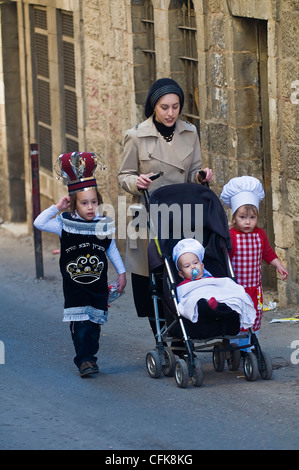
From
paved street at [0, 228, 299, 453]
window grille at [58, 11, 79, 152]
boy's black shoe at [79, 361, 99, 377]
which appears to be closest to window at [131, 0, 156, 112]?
window grille at [58, 11, 79, 152]

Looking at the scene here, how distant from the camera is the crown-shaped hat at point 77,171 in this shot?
709 centimetres

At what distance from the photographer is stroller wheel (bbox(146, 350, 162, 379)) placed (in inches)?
277

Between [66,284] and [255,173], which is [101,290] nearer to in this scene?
[66,284]

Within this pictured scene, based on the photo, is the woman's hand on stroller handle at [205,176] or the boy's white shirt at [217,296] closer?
the boy's white shirt at [217,296]

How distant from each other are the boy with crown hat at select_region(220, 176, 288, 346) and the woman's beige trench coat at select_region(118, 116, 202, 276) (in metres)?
0.35

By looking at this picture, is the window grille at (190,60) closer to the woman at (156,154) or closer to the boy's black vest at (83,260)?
the woman at (156,154)

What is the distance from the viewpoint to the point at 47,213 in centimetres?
712

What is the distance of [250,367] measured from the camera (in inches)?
267

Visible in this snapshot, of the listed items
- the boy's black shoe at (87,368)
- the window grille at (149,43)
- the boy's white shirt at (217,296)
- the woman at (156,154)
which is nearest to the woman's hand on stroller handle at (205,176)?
the woman at (156,154)

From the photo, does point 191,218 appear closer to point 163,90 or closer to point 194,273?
point 194,273

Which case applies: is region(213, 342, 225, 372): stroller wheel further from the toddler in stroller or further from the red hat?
the red hat

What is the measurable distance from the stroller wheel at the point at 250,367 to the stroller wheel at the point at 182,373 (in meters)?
0.40

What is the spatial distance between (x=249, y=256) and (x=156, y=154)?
0.92 meters

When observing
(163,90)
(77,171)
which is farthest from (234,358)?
(163,90)
